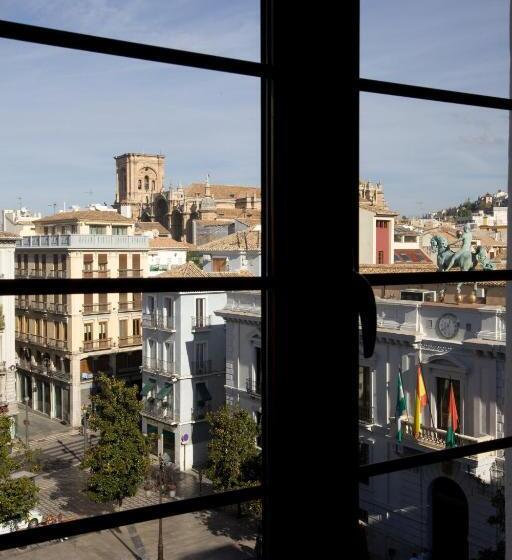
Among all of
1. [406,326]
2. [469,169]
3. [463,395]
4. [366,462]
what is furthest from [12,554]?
[469,169]

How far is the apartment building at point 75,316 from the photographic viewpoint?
0.83m

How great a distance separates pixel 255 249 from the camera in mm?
946

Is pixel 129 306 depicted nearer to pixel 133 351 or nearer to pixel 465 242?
pixel 133 351

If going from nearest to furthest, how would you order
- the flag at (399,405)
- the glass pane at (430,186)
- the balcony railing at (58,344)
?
the balcony railing at (58,344) → the glass pane at (430,186) → the flag at (399,405)

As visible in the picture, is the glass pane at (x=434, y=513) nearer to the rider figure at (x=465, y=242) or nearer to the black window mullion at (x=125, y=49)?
the rider figure at (x=465, y=242)

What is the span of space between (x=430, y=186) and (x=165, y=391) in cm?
55

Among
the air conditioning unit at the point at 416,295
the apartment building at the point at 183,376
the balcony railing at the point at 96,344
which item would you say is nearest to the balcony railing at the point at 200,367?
the apartment building at the point at 183,376

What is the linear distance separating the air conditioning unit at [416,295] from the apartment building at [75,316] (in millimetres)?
445

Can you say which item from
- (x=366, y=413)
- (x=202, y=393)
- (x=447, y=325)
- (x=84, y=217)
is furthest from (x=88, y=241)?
(x=447, y=325)

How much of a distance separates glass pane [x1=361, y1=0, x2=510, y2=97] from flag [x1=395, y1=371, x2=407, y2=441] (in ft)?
1.59

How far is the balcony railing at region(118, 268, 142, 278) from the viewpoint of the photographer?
860mm

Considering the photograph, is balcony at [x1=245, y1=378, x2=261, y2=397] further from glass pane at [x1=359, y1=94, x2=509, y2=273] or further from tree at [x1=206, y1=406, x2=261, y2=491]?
glass pane at [x1=359, y1=94, x2=509, y2=273]

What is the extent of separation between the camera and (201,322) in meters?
0.97

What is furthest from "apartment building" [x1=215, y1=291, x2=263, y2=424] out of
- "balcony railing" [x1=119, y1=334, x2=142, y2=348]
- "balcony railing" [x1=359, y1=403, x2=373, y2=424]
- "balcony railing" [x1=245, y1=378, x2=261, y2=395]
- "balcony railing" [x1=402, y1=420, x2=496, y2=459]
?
"balcony railing" [x1=402, y1=420, x2=496, y2=459]
